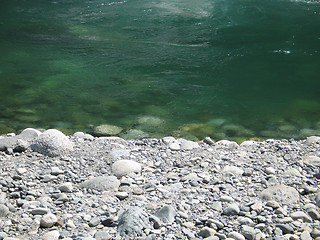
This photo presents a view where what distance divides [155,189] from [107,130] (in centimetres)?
225

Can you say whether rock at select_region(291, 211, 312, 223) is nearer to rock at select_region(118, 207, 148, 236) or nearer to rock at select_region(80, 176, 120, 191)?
rock at select_region(118, 207, 148, 236)

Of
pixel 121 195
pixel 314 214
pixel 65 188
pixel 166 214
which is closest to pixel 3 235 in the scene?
pixel 65 188

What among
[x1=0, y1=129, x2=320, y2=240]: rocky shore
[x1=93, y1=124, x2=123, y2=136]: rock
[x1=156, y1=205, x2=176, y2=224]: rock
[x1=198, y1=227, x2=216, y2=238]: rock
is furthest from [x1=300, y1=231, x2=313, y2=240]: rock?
[x1=93, y1=124, x2=123, y2=136]: rock

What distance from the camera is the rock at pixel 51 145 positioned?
4355mm

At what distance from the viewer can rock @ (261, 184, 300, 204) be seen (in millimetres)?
3527

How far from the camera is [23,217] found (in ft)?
10.4

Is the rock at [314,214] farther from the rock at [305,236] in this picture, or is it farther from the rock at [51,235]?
the rock at [51,235]

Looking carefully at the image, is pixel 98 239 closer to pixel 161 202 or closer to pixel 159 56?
pixel 161 202

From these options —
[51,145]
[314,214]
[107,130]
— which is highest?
[314,214]

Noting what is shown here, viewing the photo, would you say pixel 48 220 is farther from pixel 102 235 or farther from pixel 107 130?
pixel 107 130

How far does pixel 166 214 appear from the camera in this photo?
10.4 feet

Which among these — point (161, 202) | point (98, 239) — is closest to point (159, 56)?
point (161, 202)

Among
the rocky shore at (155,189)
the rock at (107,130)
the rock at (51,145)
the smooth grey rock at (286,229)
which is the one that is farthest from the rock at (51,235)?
the rock at (107,130)

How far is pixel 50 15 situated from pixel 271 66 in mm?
6611
